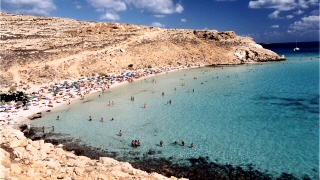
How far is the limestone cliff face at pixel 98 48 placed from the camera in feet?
145

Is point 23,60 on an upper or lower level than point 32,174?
upper

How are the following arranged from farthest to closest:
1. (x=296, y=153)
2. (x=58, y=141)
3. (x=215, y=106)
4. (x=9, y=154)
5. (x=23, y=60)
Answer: (x=23, y=60), (x=215, y=106), (x=58, y=141), (x=296, y=153), (x=9, y=154)

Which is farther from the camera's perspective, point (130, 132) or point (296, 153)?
point (130, 132)

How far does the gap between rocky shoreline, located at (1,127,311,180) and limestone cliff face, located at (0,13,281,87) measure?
91.7 feet

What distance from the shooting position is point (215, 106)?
27109mm

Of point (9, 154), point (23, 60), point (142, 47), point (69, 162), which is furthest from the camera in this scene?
point (142, 47)

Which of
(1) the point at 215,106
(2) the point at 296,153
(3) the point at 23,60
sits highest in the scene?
(3) the point at 23,60

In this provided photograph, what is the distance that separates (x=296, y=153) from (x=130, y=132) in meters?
12.5

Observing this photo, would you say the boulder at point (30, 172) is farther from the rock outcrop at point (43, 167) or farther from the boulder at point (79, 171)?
the boulder at point (79, 171)

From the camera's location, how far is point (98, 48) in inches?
2121

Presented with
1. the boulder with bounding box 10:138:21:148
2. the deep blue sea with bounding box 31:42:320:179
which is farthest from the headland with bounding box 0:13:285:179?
the boulder with bounding box 10:138:21:148

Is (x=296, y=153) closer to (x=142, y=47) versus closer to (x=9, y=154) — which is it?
(x=9, y=154)

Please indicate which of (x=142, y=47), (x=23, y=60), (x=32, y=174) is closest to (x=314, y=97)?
(x=32, y=174)

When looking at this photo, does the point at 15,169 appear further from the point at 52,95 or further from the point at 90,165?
the point at 52,95
